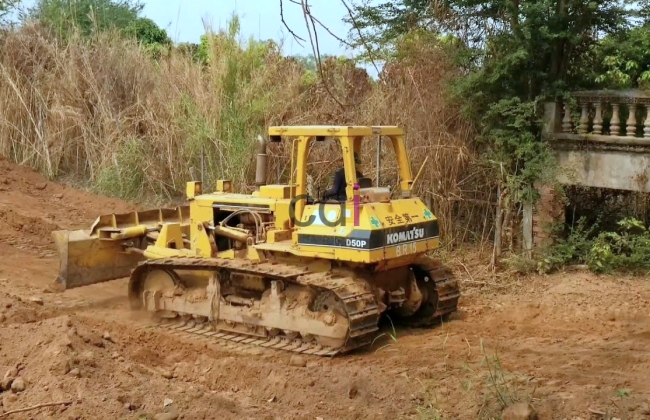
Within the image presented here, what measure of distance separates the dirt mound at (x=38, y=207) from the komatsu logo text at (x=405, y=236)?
20.8 feet

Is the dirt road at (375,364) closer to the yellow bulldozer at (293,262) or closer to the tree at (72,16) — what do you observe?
the yellow bulldozer at (293,262)

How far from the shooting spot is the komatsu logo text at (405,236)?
6.99 meters

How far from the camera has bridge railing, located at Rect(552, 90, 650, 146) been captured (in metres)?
8.71

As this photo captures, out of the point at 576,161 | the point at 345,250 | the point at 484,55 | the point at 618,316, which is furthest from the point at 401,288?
the point at 484,55

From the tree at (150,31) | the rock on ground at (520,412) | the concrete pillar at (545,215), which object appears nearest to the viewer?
the rock on ground at (520,412)

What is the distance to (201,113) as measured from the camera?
13453 mm

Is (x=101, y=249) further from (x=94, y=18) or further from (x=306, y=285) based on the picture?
(x=94, y=18)

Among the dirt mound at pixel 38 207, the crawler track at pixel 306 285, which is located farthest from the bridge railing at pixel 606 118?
the dirt mound at pixel 38 207

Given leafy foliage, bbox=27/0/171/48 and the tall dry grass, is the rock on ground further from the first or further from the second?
leafy foliage, bbox=27/0/171/48

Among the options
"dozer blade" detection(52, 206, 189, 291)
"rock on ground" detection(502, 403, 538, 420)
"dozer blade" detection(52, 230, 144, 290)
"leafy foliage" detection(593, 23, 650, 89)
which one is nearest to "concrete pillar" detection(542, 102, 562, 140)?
"leafy foliage" detection(593, 23, 650, 89)

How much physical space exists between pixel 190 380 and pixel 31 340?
1.25 metres

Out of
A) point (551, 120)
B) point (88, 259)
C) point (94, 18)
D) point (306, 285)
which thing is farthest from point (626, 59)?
point (94, 18)

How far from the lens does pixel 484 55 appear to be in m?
9.95

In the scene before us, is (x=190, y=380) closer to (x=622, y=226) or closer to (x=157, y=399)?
(x=157, y=399)
